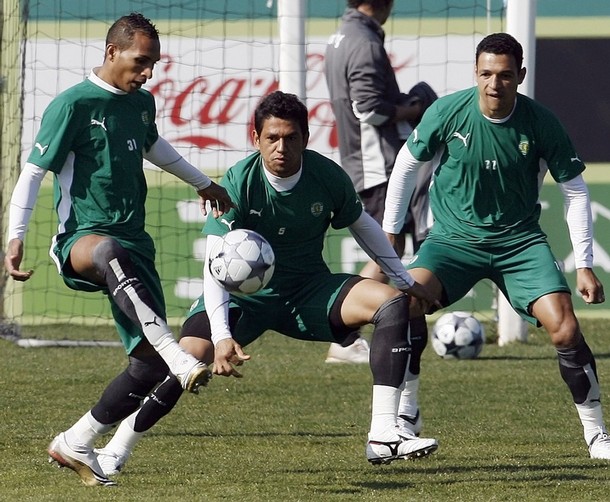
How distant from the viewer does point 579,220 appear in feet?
21.1

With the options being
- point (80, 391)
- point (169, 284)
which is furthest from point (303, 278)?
point (169, 284)

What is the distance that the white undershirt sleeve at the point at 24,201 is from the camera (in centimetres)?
558

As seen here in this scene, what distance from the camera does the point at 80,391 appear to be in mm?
8297

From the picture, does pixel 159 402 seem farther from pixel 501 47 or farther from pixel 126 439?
pixel 501 47

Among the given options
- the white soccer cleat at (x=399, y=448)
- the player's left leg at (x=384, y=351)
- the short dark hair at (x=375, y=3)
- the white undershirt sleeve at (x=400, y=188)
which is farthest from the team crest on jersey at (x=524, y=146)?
the short dark hair at (x=375, y=3)

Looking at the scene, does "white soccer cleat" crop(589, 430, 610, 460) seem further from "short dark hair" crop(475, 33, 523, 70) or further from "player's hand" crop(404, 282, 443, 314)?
"short dark hair" crop(475, 33, 523, 70)

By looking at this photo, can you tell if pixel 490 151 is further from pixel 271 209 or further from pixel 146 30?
pixel 146 30

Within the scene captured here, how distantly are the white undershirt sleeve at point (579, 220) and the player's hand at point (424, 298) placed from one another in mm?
680

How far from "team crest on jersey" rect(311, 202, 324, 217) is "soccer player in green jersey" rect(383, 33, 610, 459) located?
693 mm

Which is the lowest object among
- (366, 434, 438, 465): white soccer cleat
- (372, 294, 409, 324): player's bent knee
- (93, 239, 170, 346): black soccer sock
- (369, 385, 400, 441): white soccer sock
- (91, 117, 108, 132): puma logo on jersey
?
(366, 434, 438, 465): white soccer cleat

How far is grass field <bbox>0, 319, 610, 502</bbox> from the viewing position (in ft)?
18.1

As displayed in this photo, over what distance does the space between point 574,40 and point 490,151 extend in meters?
5.76

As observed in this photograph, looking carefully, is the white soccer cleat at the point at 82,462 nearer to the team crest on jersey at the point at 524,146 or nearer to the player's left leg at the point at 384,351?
the player's left leg at the point at 384,351

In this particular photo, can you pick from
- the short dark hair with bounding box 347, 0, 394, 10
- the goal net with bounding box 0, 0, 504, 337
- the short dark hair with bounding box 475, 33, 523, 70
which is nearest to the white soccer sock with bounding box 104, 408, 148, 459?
the short dark hair with bounding box 475, 33, 523, 70
